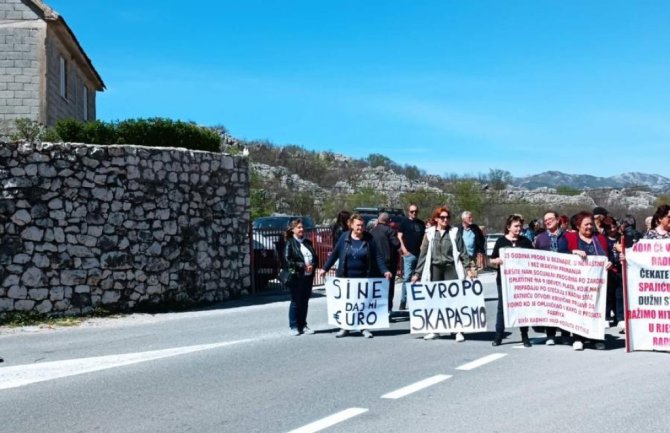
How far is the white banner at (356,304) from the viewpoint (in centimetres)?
1216

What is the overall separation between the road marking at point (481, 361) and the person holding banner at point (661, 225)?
2545mm

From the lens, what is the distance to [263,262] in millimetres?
19562

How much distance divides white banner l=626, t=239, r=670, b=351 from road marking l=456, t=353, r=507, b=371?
5.59ft

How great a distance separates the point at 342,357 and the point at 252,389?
6.97ft

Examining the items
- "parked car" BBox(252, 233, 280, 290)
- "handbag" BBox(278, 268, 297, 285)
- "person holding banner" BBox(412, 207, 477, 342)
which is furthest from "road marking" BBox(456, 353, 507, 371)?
"parked car" BBox(252, 233, 280, 290)

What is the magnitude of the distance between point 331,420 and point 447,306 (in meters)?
5.08

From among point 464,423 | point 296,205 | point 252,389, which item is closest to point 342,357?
point 252,389

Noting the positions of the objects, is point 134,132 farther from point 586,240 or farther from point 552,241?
point 586,240

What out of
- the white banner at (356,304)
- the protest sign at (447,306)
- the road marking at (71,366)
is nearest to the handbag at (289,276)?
the white banner at (356,304)

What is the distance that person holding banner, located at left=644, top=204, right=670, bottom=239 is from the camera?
34.7 ft

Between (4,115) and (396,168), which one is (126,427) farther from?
(396,168)

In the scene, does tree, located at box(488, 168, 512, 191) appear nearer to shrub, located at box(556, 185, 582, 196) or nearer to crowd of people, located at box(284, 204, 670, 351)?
shrub, located at box(556, 185, 582, 196)

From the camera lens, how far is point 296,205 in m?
A: 54.9

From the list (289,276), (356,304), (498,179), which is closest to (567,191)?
(498,179)
